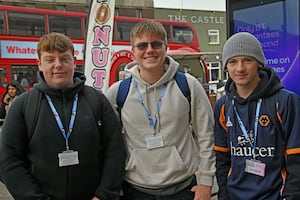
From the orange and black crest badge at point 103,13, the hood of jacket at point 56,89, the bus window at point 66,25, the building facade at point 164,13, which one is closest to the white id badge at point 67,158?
the hood of jacket at point 56,89

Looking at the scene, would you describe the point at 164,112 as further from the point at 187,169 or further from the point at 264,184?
the point at 264,184

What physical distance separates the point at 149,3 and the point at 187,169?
29284mm

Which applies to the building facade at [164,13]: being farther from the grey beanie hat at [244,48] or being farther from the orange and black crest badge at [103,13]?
the grey beanie hat at [244,48]

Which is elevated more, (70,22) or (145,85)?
(70,22)

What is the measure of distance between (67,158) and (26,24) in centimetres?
1387

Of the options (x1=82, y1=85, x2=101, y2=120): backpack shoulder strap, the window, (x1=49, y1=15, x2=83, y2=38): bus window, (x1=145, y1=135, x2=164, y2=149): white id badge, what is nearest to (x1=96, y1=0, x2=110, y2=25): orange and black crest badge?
(x1=82, y1=85, x2=101, y2=120): backpack shoulder strap

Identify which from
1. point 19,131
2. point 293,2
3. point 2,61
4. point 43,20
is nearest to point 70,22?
point 43,20

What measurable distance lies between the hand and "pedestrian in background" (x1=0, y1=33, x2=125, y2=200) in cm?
47

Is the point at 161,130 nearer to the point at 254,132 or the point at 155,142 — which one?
the point at 155,142

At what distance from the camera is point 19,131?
7.19 feet

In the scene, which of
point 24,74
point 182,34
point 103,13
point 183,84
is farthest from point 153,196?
point 182,34

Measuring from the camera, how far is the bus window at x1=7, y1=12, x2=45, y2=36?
14.5m

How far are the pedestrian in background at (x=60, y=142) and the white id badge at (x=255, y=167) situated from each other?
0.73 m

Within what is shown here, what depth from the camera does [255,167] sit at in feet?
7.23
